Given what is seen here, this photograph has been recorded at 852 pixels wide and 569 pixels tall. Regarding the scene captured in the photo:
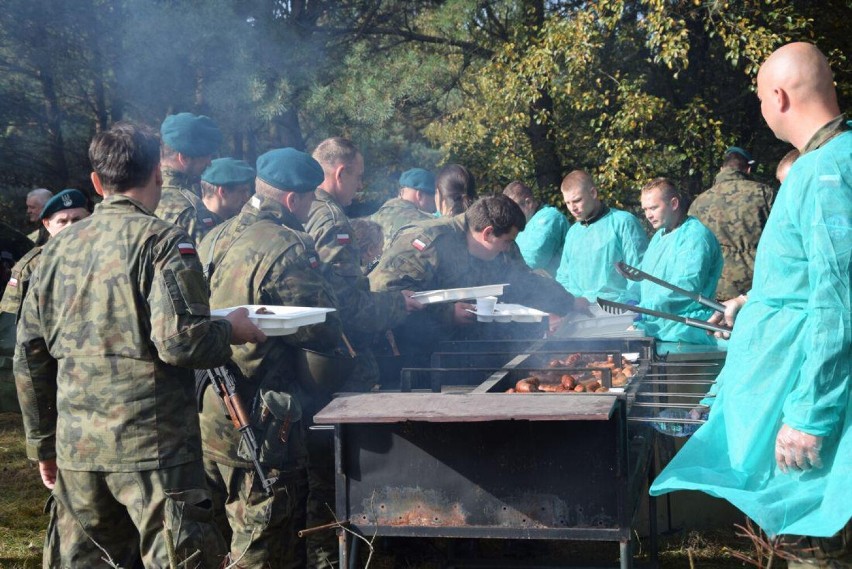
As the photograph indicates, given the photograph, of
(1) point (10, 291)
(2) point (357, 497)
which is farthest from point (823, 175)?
(1) point (10, 291)

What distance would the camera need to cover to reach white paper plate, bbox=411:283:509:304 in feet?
15.0

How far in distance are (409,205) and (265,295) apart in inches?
155

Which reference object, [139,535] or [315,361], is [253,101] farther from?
[139,535]

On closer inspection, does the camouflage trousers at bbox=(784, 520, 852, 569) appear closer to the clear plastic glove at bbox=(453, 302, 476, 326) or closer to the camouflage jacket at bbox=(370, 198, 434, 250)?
the clear plastic glove at bbox=(453, 302, 476, 326)

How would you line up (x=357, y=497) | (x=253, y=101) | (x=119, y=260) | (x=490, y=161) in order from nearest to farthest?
(x=119, y=260)
(x=357, y=497)
(x=253, y=101)
(x=490, y=161)

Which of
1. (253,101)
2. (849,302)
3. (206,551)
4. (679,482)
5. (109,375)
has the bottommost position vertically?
(206,551)

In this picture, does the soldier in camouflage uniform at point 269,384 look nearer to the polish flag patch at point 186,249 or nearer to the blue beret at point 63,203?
the polish flag patch at point 186,249

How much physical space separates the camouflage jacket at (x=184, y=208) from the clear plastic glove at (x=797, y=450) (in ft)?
11.0

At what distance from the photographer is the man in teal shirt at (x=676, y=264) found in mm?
5676

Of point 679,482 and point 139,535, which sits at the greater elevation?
point 679,482

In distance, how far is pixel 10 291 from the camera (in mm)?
5645

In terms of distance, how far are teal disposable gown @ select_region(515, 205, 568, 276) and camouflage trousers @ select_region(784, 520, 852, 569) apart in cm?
557

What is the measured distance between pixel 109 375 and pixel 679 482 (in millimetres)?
1820

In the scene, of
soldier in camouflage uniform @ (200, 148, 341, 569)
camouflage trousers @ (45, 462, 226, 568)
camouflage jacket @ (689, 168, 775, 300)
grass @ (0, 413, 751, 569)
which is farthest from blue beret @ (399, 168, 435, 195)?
camouflage trousers @ (45, 462, 226, 568)
